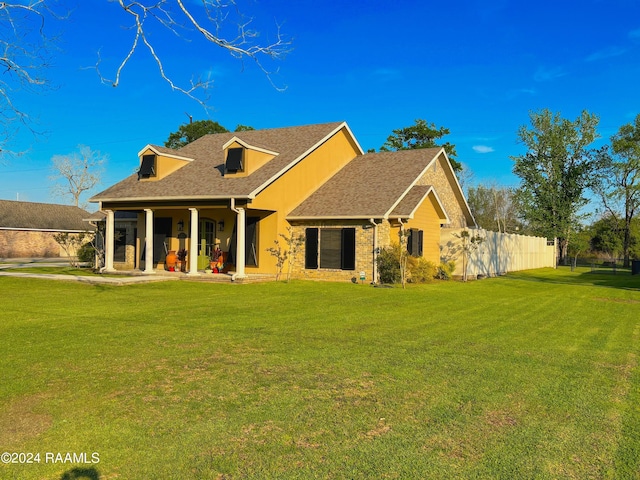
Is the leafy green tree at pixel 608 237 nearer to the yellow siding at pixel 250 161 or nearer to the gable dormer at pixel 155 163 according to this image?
the yellow siding at pixel 250 161

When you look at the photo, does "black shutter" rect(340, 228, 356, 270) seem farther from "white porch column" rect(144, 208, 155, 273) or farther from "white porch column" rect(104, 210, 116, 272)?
"white porch column" rect(104, 210, 116, 272)

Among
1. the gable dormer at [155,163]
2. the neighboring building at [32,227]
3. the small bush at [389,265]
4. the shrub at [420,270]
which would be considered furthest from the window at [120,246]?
the neighboring building at [32,227]

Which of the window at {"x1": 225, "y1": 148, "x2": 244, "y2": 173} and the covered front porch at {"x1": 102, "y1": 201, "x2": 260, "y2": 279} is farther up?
the window at {"x1": 225, "y1": 148, "x2": 244, "y2": 173}

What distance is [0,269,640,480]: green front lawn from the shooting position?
3.80 m

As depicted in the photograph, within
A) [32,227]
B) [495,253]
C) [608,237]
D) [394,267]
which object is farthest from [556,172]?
[32,227]

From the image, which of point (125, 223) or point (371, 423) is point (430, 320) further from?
point (125, 223)

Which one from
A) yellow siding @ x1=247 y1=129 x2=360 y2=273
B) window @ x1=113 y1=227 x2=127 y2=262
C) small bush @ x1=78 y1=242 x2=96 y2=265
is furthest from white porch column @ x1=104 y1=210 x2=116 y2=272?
yellow siding @ x1=247 y1=129 x2=360 y2=273

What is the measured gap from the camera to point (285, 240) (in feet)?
→ 66.5

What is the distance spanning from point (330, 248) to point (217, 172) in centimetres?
560

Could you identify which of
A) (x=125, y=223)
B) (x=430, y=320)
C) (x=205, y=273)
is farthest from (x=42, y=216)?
(x=430, y=320)

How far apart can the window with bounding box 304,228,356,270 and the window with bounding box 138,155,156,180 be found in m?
7.27

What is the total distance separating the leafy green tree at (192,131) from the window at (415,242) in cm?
2698

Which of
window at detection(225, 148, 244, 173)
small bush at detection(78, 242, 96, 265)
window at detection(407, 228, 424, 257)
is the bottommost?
small bush at detection(78, 242, 96, 265)

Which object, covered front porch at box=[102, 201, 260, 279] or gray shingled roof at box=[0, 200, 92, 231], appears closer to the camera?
covered front porch at box=[102, 201, 260, 279]
